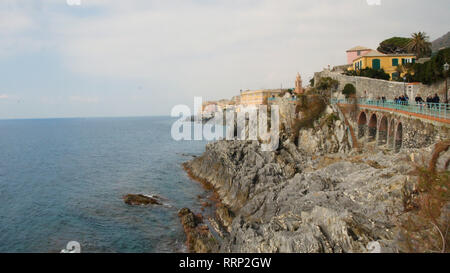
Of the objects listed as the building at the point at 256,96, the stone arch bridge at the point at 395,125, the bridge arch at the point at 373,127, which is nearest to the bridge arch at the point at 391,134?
the stone arch bridge at the point at 395,125

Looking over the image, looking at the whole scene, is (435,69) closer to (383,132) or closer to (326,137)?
(383,132)

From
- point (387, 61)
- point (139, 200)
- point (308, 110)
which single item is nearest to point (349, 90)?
point (308, 110)

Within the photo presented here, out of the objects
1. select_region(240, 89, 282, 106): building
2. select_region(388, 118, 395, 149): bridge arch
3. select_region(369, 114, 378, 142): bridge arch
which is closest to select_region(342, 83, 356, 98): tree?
select_region(369, 114, 378, 142): bridge arch

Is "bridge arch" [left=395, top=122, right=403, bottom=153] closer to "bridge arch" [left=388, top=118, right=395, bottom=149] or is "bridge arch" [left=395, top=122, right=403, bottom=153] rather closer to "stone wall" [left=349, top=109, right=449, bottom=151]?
"stone wall" [left=349, top=109, right=449, bottom=151]

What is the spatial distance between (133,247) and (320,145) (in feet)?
83.6

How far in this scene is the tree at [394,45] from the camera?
5726cm

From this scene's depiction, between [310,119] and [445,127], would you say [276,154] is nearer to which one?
[310,119]

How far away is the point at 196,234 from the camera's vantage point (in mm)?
23594

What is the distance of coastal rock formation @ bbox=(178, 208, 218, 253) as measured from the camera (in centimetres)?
2141

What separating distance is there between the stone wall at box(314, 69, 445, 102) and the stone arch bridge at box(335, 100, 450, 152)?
2515 mm

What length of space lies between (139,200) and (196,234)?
11054 mm

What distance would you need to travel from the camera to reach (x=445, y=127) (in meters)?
20.8

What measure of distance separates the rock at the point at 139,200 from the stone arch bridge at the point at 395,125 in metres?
23.1
